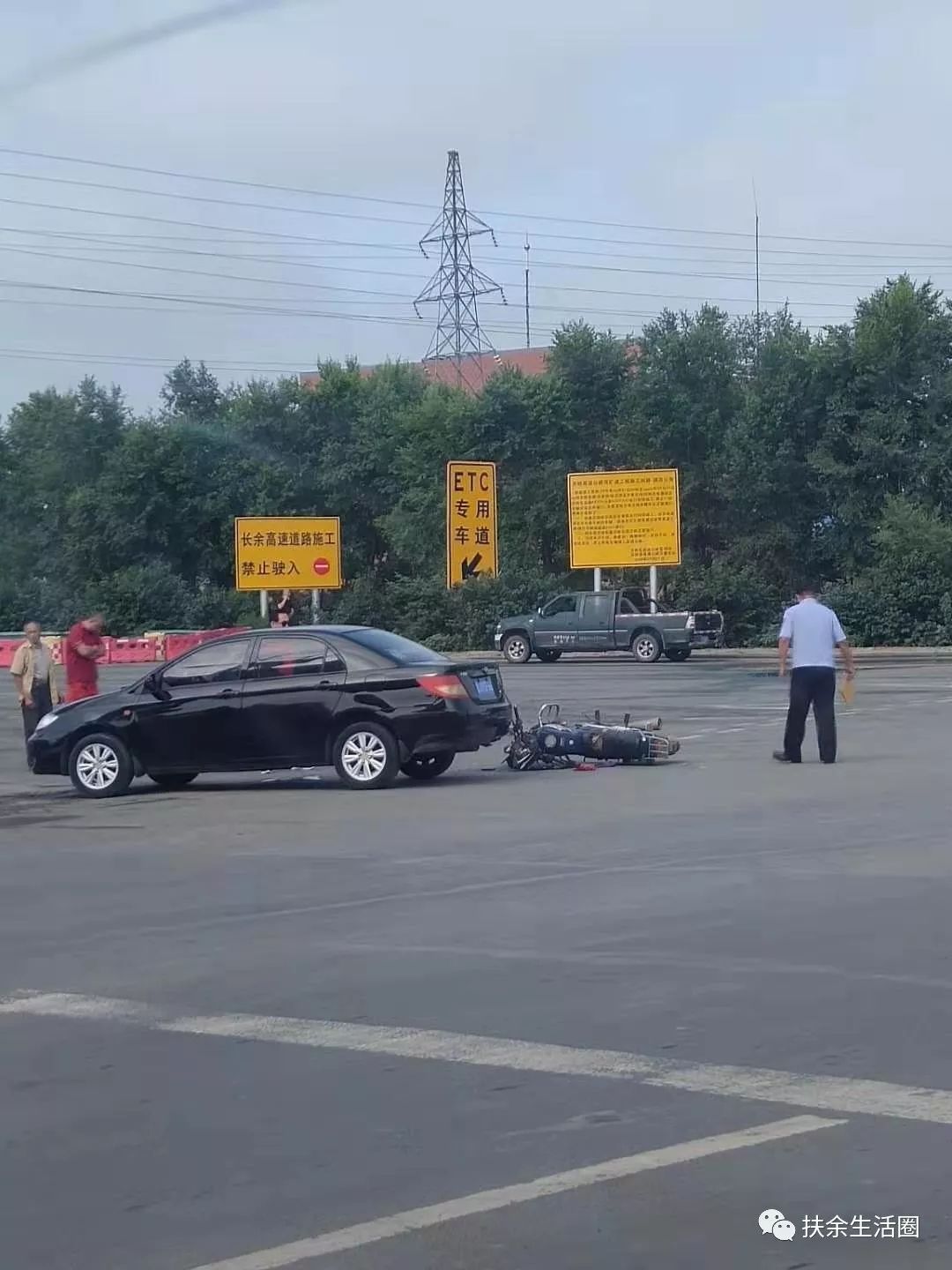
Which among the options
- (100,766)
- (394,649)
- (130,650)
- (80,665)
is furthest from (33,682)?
(130,650)

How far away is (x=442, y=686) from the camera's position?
677 inches

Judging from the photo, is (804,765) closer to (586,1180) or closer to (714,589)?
(586,1180)

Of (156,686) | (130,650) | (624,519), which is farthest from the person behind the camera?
(130,650)

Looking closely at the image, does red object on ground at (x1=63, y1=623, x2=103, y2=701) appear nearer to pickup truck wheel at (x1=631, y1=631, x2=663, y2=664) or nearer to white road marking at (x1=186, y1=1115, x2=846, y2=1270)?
white road marking at (x1=186, y1=1115, x2=846, y2=1270)

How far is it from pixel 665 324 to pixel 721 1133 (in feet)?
176

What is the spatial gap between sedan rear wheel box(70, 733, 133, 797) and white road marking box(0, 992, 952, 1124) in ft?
31.1

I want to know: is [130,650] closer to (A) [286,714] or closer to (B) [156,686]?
(B) [156,686]

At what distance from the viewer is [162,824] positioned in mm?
15086

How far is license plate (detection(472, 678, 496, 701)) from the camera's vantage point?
1756cm

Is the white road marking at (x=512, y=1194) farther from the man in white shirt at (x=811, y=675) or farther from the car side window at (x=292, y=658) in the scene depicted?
the man in white shirt at (x=811, y=675)

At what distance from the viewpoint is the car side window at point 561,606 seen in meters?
46.3

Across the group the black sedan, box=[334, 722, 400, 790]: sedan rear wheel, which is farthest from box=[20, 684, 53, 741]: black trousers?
box=[334, 722, 400, 790]: sedan rear wheel

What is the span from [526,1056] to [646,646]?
38194mm

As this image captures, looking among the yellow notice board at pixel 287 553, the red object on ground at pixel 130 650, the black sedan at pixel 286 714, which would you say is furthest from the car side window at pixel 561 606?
the black sedan at pixel 286 714
